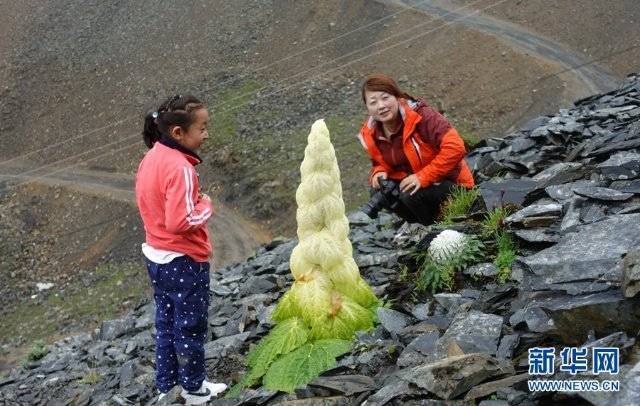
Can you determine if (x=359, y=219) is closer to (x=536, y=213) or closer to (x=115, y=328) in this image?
(x=115, y=328)

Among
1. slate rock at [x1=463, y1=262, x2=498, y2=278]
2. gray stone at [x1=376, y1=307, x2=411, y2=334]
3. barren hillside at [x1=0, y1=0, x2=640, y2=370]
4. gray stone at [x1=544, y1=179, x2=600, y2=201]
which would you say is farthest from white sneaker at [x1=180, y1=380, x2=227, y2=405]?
barren hillside at [x1=0, y1=0, x2=640, y2=370]

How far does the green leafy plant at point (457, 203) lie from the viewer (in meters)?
8.22

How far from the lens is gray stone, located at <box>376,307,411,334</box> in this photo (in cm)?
627

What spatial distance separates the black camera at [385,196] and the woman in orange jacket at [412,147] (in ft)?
0.21

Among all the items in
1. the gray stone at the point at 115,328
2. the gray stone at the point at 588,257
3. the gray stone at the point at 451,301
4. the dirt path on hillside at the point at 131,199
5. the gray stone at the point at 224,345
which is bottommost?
the dirt path on hillside at the point at 131,199

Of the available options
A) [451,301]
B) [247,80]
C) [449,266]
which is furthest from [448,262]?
[247,80]

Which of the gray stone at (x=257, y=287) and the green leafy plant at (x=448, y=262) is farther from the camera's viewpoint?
the gray stone at (x=257, y=287)

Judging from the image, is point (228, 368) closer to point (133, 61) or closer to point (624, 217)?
point (624, 217)

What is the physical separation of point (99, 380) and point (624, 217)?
663 cm

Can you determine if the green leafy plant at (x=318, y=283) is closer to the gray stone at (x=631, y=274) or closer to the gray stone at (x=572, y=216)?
the gray stone at (x=572, y=216)

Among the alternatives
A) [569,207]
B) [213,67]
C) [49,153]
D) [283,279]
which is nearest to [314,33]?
[213,67]

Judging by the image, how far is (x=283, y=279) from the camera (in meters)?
9.66

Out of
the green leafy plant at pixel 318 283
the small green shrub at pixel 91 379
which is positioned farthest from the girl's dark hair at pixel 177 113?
the small green shrub at pixel 91 379

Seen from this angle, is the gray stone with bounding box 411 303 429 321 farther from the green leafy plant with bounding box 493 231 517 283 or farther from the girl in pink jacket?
the girl in pink jacket
